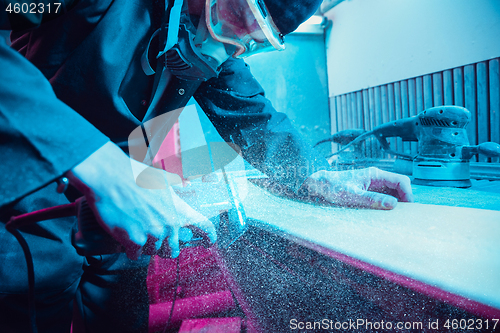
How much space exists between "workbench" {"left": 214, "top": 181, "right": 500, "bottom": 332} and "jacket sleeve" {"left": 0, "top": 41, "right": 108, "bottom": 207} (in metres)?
0.33

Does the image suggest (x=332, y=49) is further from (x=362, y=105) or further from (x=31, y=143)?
(x=31, y=143)

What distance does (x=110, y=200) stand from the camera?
0.30 m

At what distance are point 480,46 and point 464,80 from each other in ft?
0.46

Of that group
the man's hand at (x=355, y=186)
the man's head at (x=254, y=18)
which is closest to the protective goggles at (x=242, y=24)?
the man's head at (x=254, y=18)

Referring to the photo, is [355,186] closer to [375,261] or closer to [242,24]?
[375,261]

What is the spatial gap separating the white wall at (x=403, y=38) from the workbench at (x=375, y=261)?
77cm

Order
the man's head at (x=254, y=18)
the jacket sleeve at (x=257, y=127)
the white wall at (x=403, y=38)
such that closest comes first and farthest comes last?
the man's head at (x=254, y=18) < the jacket sleeve at (x=257, y=127) < the white wall at (x=403, y=38)

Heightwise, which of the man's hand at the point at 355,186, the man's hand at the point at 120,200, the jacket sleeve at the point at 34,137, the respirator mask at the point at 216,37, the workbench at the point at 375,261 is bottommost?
the workbench at the point at 375,261

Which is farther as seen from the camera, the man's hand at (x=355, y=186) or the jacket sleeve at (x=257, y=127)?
the jacket sleeve at (x=257, y=127)

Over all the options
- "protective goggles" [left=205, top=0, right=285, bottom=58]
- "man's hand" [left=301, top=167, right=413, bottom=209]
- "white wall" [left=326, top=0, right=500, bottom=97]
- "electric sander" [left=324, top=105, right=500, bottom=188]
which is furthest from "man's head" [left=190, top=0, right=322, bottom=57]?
"white wall" [left=326, top=0, right=500, bottom=97]

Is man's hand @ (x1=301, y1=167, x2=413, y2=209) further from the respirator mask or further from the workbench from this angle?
the respirator mask

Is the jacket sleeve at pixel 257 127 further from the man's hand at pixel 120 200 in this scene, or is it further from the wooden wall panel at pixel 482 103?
the wooden wall panel at pixel 482 103

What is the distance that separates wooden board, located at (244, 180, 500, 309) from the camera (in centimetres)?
26

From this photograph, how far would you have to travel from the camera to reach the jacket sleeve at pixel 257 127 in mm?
664
